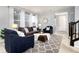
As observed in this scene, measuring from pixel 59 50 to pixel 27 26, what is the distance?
0.96 metres

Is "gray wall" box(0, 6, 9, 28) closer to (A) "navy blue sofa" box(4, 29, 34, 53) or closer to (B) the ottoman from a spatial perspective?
(A) "navy blue sofa" box(4, 29, 34, 53)

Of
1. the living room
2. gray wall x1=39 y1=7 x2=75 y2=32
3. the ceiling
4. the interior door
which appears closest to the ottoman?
the living room

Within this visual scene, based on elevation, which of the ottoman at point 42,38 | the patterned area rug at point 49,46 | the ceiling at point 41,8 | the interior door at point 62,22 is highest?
the ceiling at point 41,8

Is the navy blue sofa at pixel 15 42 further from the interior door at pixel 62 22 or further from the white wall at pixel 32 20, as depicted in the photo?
the interior door at pixel 62 22

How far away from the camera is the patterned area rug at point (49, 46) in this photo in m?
2.58

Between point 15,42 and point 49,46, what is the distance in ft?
2.76

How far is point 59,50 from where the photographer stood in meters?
2.60

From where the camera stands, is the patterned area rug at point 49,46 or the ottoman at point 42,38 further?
the ottoman at point 42,38

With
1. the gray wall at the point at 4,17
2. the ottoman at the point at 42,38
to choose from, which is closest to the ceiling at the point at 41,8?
the gray wall at the point at 4,17

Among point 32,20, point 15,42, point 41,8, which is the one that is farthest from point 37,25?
point 15,42

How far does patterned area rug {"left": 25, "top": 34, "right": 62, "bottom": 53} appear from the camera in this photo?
2578mm

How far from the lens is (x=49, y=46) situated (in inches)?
104

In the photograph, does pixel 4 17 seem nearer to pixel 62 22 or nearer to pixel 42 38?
pixel 42 38
